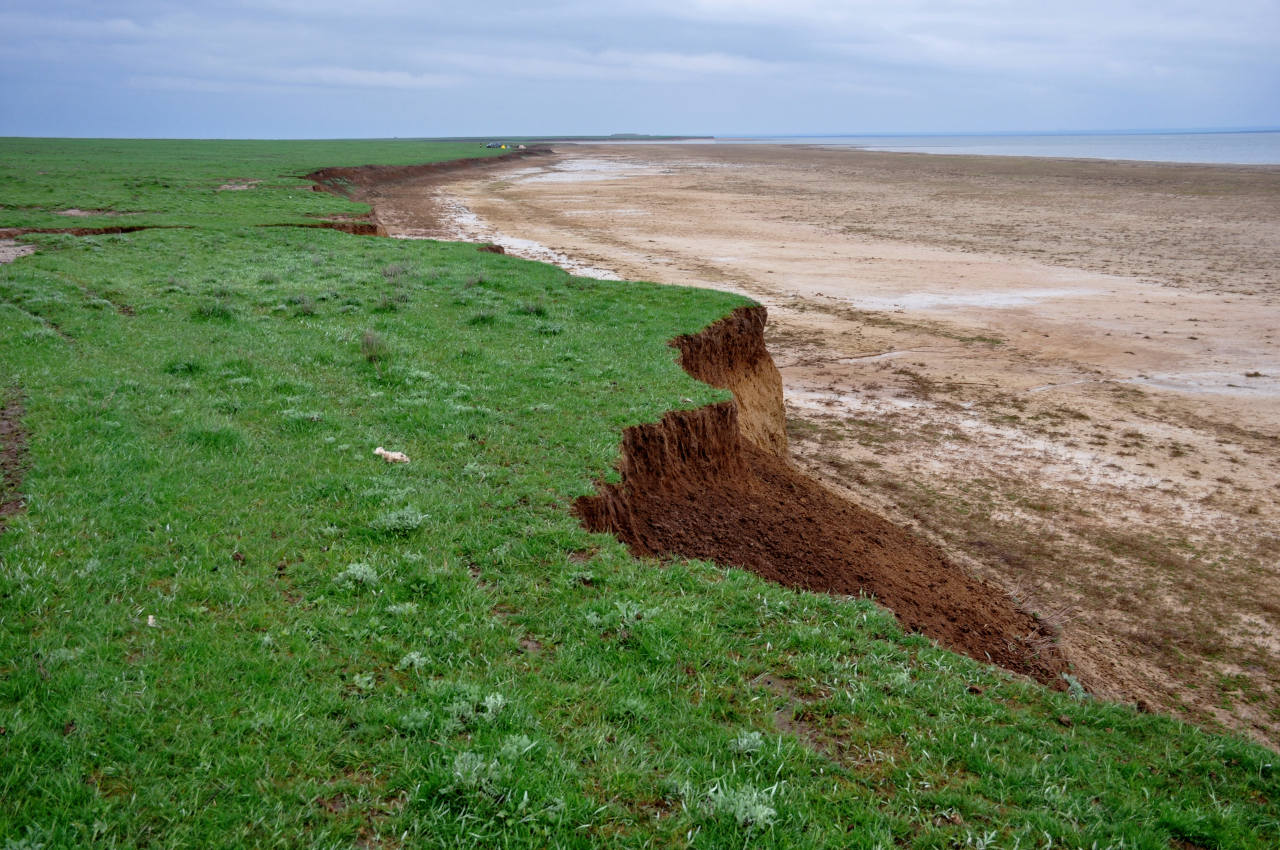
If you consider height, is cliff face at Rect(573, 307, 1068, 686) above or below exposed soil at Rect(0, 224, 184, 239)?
below

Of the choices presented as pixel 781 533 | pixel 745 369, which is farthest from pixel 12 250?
pixel 781 533

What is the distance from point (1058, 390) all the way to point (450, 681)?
19649 mm

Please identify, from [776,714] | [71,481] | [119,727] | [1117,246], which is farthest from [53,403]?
[1117,246]

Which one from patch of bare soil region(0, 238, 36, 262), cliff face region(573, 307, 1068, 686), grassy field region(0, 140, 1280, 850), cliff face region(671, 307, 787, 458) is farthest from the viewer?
patch of bare soil region(0, 238, 36, 262)

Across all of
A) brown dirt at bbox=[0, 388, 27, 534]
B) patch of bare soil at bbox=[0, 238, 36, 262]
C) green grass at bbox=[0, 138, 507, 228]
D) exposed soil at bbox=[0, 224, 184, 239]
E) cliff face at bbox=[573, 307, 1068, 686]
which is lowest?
cliff face at bbox=[573, 307, 1068, 686]

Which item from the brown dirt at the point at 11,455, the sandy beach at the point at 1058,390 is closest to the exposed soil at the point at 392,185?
the sandy beach at the point at 1058,390

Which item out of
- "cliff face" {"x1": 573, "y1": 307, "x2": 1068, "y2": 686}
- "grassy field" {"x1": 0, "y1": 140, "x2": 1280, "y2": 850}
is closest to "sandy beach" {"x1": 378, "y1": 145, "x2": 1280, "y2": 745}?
"cliff face" {"x1": 573, "y1": 307, "x2": 1068, "y2": 686}

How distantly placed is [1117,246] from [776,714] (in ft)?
141

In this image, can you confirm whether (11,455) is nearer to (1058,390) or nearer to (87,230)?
(1058,390)

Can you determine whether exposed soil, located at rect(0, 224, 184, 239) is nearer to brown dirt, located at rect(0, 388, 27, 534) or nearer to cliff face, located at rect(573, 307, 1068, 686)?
brown dirt, located at rect(0, 388, 27, 534)

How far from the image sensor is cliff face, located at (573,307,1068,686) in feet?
30.7

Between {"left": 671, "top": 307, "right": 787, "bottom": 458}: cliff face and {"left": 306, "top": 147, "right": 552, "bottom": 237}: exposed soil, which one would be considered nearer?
{"left": 671, "top": 307, "right": 787, "bottom": 458}: cliff face

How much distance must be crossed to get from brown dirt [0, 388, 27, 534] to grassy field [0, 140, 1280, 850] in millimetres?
103

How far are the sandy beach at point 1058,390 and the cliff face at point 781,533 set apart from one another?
113cm
